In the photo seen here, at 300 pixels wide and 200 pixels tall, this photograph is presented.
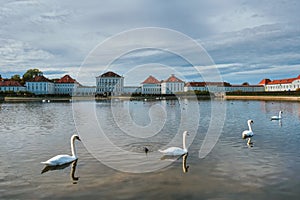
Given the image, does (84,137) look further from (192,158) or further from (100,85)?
(100,85)

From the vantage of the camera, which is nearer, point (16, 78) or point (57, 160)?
point (57, 160)

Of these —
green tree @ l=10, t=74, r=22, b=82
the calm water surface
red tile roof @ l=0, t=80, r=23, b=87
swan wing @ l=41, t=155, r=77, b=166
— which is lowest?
the calm water surface

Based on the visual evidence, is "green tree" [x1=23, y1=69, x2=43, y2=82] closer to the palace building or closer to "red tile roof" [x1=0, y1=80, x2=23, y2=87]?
"red tile roof" [x1=0, y1=80, x2=23, y2=87]

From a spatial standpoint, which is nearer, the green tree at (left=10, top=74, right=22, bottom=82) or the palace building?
the palace building

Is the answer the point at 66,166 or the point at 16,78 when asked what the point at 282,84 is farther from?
the point at 66,166

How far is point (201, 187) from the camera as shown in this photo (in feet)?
21.1

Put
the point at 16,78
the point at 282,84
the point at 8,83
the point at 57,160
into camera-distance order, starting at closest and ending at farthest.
Result: the point at 57,160 → the point at 8,83 → the point at 16,78 → the point at 282,84

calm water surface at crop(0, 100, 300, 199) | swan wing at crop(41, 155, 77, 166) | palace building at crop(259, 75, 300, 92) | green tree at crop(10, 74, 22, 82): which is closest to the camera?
calm water surface at crop(0, 100, 300, 199)

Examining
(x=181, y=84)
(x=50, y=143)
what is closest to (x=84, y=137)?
(x=50, y=143)

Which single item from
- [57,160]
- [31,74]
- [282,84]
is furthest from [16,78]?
[57,160]

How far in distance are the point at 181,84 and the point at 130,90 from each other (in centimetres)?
3242

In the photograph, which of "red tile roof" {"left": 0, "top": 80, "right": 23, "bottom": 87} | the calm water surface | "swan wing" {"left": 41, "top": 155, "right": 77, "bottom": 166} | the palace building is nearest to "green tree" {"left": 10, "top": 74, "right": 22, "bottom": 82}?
"red tile roof" {"left": 0, "top": 80, "right": 23, "bottom": 87}

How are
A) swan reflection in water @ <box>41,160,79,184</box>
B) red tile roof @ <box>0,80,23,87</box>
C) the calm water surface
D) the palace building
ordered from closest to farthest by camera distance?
the calm water surface → swan reflection in water @ <box>41,160,79,184</box> → red tile roof @ <box>0,80,23,87</box> → the palace building

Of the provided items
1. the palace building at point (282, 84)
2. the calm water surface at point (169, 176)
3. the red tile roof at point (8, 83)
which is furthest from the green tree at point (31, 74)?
the calm water surface at point (169, 176)
